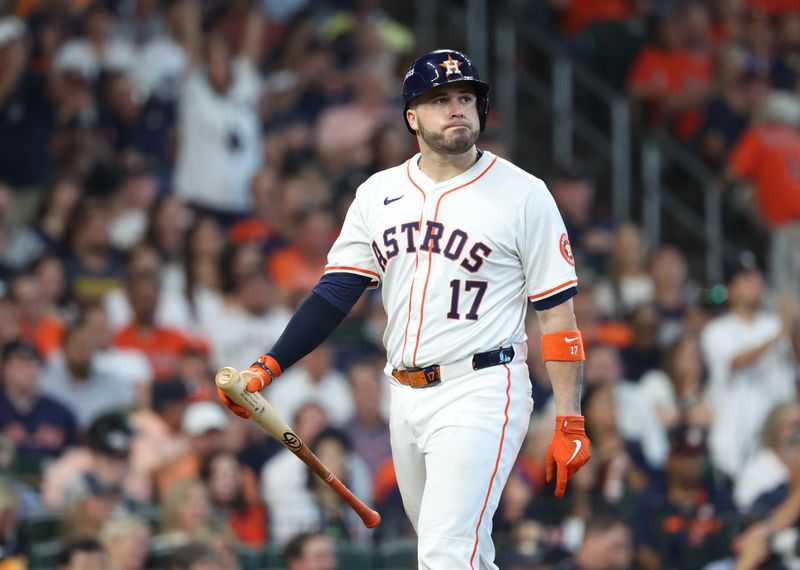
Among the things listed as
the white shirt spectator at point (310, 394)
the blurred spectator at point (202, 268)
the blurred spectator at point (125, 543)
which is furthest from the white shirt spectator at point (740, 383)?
the blurred spectator at point (125, 543)

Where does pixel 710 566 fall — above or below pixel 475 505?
below

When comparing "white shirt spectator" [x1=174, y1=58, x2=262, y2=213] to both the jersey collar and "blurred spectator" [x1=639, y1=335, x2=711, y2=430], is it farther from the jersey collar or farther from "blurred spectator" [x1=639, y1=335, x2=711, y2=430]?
the jersey collar

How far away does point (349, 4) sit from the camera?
1452cm

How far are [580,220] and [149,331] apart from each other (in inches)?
154

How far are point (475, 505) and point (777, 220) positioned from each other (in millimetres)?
7914

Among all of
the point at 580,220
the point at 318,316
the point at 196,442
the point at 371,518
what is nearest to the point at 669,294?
the point at 580,220

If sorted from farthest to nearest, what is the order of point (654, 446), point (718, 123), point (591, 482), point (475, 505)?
point (718, 123), point (654, 446), point (591, 482), point (475, 505)

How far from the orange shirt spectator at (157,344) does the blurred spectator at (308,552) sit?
7.13 ft

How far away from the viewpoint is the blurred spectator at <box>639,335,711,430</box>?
10922mm

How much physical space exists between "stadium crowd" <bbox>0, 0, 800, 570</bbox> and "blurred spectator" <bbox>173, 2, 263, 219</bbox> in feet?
0.06

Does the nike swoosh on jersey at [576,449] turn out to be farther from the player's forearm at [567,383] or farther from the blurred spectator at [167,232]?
→ the blurred spectator at [167,232]

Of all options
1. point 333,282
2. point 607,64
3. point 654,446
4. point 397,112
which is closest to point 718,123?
point 607,64

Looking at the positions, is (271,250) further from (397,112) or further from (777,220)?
(777,220)

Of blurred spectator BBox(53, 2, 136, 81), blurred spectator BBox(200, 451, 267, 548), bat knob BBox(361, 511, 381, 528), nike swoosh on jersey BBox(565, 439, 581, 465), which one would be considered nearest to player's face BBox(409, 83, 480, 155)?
nike swoosh on jersey BBox(565, 439, 581, 465)
